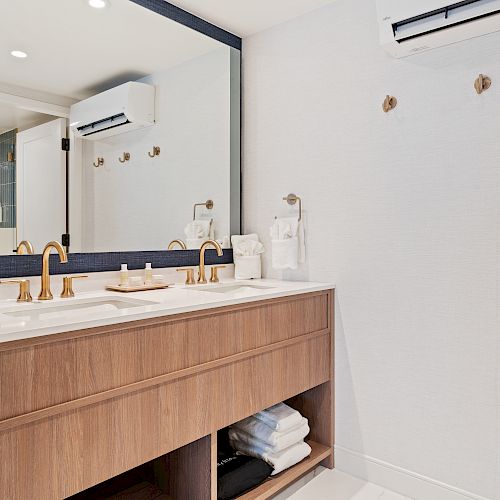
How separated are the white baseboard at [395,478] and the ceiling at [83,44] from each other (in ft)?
6.54

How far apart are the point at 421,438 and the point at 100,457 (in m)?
1.31

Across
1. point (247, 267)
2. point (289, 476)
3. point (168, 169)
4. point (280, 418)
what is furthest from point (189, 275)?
point (289, 476)

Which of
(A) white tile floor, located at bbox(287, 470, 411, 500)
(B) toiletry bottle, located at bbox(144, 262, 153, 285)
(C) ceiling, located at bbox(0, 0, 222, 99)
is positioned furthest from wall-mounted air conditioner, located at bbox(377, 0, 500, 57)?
(A) white tile floor, located at bbox(287, 470, 411, 500)

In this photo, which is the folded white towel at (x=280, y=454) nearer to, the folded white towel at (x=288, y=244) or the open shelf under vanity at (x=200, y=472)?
the open shelf under vanity at (x=200, y=472)

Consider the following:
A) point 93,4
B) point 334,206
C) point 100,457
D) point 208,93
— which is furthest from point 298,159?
point 100,457

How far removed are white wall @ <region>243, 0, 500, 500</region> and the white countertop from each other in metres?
0.33

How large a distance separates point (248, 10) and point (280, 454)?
6.77ft

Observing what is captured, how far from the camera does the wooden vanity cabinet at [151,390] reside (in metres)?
1.20

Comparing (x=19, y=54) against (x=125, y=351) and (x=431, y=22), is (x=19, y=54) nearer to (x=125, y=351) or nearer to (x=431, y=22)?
(x=125, y=351)

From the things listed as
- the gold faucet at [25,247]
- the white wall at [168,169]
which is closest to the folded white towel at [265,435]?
the white wall at [168,169]

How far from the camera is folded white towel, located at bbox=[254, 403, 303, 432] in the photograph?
6.59ft

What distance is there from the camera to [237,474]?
1.84 meters

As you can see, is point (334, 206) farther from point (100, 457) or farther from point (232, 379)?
point (100, 457)

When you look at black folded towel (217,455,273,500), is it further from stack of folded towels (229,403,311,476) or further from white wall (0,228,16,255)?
white wall (0,228,16,255)
